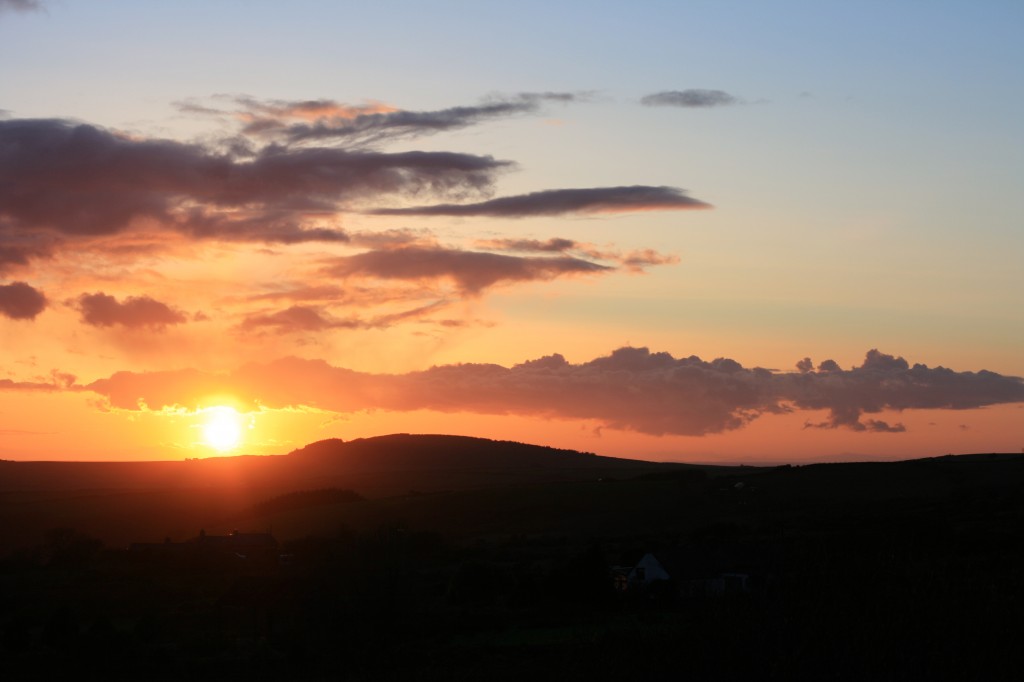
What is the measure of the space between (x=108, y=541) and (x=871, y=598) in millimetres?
98502

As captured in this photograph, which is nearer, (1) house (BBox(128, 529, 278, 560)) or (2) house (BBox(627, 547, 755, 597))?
(2) house (BBox(627, 547, 755, 597))

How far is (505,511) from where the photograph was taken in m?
114

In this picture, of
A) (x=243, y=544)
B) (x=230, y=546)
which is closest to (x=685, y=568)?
(x=230, y=546)

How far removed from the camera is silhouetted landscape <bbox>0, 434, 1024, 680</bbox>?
21.8 metres

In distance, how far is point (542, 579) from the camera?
202 ft

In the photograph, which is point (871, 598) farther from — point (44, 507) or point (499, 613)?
point (44, 507)

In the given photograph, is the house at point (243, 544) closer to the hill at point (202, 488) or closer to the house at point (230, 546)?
the house at point (230, 546)

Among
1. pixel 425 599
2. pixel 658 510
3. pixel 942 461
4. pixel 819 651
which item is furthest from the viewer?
pixel 942 461

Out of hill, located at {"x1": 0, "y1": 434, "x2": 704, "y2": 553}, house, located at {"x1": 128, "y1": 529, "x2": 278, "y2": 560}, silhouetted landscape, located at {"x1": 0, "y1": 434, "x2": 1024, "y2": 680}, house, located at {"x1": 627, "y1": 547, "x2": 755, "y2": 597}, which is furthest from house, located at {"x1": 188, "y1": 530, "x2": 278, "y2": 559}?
house, located at {"x1": 627, "y1": 547, "x2": 755, "y2": 597}

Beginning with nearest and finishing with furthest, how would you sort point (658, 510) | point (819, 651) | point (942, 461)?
1. point (819, 651)
2. point (658, 510)
3. point (942, 461)

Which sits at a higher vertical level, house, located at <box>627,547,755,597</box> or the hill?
the hill

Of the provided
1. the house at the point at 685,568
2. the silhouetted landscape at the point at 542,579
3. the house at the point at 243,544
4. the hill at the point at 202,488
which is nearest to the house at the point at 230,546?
the house at the point at 243,544

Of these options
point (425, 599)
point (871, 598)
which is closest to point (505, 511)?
point (425, 599)

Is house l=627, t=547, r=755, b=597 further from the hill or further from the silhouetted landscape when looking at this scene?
the hill
